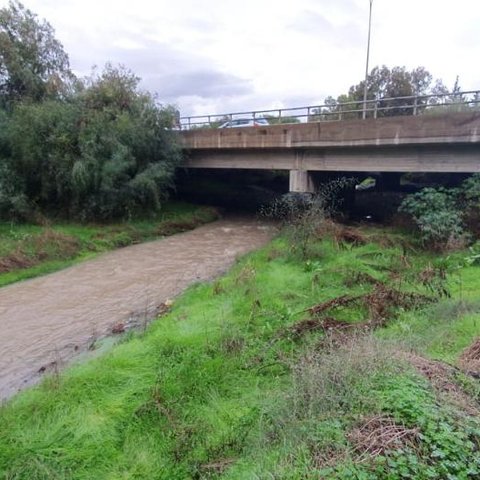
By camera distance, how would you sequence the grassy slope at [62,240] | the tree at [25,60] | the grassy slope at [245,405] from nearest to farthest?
the grassy slope at [245,405] < the grassy slope at [62,240] < the tree at [25,60]

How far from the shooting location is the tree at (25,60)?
1794 centimetres

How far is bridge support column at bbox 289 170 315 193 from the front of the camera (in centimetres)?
1548

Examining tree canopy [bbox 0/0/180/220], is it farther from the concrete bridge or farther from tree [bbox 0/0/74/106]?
the concrete bridge

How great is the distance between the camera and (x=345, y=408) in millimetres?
3434

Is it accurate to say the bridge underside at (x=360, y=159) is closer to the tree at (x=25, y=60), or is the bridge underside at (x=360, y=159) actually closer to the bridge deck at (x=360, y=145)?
the bridge deck at (x=360, y=145)

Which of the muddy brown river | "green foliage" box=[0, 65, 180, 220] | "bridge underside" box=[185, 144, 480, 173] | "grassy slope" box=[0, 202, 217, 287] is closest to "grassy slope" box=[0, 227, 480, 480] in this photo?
the muddy brown river

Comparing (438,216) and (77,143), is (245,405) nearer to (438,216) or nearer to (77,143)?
(438,216)

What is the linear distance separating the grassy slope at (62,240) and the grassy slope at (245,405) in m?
6.23

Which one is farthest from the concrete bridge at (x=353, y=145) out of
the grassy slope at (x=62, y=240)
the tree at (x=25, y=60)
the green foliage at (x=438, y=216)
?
the tree at (x=25, y=60)

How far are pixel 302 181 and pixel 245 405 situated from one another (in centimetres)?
1202

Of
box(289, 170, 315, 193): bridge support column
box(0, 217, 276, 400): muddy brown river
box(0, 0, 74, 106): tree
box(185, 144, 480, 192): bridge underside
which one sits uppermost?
box(0, 0, 74, 106): tree

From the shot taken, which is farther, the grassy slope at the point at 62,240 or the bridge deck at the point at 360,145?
the bridge deck at the point at 360,145

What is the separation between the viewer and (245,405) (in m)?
4.54

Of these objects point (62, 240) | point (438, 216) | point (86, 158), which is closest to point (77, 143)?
point (86, 158)
